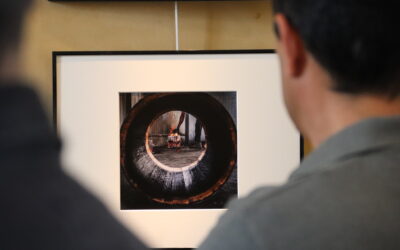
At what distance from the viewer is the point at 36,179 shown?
3.67ft

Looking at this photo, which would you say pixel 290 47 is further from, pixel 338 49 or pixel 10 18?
pixel 10 18

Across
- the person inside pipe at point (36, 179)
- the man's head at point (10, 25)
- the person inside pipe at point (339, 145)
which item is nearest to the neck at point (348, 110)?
the person inside pipe at point (339, 145)

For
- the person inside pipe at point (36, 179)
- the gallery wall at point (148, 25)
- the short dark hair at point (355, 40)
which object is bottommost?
the person inside pipe at point (36, 179)

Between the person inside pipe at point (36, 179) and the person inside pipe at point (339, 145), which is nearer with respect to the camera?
the person inside pipe at point (339, 145)

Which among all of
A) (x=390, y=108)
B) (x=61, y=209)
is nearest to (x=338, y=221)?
(x=390, y=108)

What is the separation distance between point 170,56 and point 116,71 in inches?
5.0

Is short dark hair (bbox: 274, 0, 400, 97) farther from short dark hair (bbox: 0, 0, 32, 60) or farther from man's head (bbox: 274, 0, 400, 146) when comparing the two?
short dark hair (bbox: 0, 0, 32, 60)

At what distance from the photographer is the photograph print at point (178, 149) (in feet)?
3.58

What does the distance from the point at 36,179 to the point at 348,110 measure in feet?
2.87

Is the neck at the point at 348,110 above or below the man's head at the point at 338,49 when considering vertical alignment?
below

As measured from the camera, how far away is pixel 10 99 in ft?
3.67

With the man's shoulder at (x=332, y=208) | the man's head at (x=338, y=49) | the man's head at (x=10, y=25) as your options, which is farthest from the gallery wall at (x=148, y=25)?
the man's shoulder at (x=332, y=208)

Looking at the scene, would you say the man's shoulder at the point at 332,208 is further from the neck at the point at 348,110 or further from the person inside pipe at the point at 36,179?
the person inside pipe at the point at 36,179

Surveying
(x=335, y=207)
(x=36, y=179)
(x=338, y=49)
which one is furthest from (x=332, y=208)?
(x=36, y=179)
